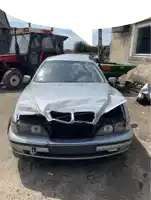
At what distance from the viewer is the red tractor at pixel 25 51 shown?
349 inches

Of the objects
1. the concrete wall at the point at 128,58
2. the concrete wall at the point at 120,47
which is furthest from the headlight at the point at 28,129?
the concrete wall at the point at 120,47

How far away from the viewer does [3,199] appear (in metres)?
2.39

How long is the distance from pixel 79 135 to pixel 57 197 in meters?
0.76

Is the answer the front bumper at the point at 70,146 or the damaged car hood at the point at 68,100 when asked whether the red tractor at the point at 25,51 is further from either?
the front bumper at the point at 70,146

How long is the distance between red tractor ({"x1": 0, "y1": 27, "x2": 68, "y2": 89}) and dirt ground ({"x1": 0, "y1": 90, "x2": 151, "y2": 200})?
6105mm

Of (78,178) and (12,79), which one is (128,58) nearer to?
(12,79)

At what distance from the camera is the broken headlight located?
9.05 feet

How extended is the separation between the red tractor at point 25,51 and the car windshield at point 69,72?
15.0 feet

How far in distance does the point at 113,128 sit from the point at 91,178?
0.71 meters

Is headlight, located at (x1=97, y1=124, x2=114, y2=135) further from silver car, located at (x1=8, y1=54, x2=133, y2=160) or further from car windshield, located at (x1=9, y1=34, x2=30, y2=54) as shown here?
car windshield, located at (x1=9, y1=34, x2=30, y2=54)

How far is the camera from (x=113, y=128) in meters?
2.80

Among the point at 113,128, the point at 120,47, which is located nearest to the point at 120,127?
the point at 113,128

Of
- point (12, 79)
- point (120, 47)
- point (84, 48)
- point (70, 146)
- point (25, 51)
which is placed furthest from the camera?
point (84, 48)

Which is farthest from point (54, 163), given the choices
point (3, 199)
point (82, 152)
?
point (3, 199)
